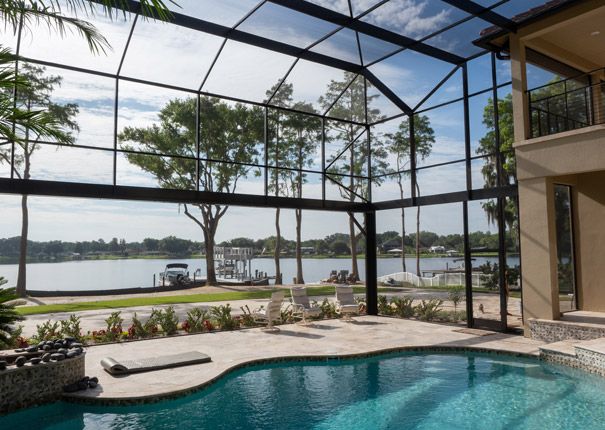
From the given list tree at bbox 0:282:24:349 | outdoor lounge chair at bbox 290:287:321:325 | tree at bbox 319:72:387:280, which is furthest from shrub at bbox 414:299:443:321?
tree at bbox 0:282:24:349

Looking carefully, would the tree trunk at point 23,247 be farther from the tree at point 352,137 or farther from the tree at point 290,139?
the tree at point 352,137

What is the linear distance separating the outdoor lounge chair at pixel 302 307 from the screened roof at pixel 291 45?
211 inches

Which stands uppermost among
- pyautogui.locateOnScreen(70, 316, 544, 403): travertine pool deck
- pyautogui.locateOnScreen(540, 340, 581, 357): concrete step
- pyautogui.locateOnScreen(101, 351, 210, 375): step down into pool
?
pyautogui.locateOnScreen(540, 340, 581, 357): concrete step

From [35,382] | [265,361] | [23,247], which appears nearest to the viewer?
[35,382]

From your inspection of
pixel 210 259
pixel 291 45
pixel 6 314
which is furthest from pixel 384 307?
pixel 210 259

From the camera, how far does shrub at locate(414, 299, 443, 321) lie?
12.9 meters

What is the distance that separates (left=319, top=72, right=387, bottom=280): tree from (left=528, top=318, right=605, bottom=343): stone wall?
592 centimetres

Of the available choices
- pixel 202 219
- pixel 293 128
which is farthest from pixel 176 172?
pixel 293 128

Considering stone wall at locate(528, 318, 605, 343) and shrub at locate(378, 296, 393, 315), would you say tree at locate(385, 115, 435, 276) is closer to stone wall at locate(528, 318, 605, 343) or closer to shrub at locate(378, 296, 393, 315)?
shrub at locate(378, 296, 393, 315)

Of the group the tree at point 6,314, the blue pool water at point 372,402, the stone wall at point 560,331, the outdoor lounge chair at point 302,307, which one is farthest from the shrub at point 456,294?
the tree at point 6,314

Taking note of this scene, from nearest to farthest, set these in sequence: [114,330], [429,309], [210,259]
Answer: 1. [114,330]
2. [429,309]
3. [210,259]

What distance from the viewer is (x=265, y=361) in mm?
8500

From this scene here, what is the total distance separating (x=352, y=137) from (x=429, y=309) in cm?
577

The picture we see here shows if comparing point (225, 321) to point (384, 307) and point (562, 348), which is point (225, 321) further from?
point (562, 348)
